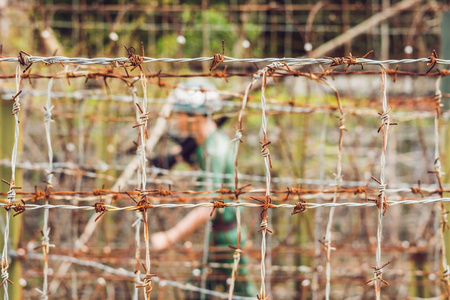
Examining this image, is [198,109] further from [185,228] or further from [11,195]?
[11,195]

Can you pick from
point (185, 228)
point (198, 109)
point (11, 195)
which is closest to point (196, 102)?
point (198, 109)

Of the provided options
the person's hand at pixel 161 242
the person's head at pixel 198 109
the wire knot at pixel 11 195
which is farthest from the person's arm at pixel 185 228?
the wire knot at pixel 11 195

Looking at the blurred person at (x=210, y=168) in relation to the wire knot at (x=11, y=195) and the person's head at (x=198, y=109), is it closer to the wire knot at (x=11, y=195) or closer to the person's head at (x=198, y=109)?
the person's head at (x=198, y=109)

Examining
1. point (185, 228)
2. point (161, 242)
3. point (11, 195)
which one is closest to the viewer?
point (11, 195)

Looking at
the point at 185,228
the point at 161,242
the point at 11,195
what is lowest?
the point at 11,195

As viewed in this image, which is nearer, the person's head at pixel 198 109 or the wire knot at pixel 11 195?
the wire knot at pixel 11 195

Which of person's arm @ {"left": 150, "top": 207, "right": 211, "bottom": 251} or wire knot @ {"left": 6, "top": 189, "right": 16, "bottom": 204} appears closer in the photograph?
wire knot @ {"left": 6, "top": 189, "right": 16, "bottom": 204}

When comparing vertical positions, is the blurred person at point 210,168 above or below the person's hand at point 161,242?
above

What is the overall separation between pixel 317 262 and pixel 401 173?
2.94m

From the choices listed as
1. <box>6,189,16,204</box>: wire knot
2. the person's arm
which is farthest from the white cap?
<box>6,189,16,204</box>: wire knot

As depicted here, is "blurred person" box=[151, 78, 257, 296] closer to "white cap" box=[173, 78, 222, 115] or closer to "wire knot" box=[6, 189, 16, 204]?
"white cap" box=[173, 78, 222, 115]

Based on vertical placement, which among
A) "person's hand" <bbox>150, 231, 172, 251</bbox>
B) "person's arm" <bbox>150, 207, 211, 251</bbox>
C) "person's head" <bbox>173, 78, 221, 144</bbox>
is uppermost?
"person's head" <bbox>173, 78, 221, 144</bbox>

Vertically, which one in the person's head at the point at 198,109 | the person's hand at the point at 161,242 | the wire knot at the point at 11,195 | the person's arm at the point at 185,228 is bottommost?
the wire knot at the point at 11,195

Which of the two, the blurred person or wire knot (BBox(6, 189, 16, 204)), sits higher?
the blurred person
